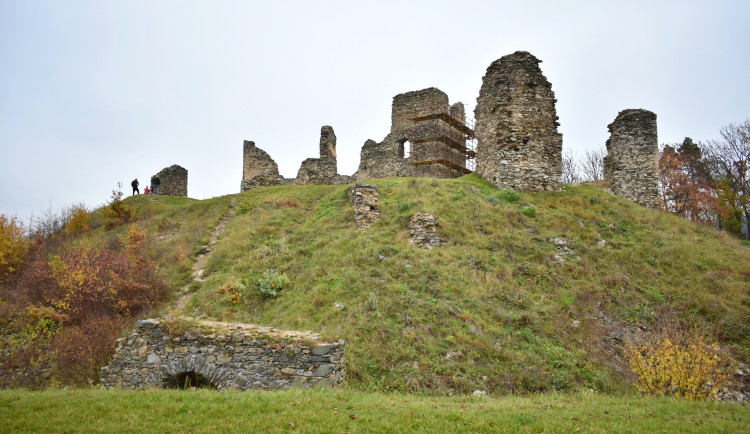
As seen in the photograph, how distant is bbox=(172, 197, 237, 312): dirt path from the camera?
656 inches

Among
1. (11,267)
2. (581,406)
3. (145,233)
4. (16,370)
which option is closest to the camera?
(581,406)

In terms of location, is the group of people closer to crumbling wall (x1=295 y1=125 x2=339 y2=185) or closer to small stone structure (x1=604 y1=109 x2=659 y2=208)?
crumbling wall (x1=295 y1=125 x2=339 y2=185)

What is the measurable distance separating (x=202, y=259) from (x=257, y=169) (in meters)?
14.1

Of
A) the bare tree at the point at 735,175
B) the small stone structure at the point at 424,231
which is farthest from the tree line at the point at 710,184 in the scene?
the small stone structure at the point at 424,231

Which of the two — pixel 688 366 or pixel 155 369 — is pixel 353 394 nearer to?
pixel 155 369

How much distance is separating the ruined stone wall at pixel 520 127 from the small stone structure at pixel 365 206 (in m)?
6.98

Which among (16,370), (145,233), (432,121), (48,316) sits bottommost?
(16,370)

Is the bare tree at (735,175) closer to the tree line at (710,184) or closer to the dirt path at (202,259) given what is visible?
the tree line at (710,184)

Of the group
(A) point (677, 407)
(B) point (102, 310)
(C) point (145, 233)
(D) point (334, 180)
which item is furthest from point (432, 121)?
(A) point (677, 407)

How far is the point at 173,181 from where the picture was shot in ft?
114

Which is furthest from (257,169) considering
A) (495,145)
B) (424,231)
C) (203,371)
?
(203,371)

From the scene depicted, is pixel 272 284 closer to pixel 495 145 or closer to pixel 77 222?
pixel 495 145

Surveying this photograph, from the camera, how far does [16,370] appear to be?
12977 millimetres

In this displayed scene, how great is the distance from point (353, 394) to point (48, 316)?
40.4 feet
